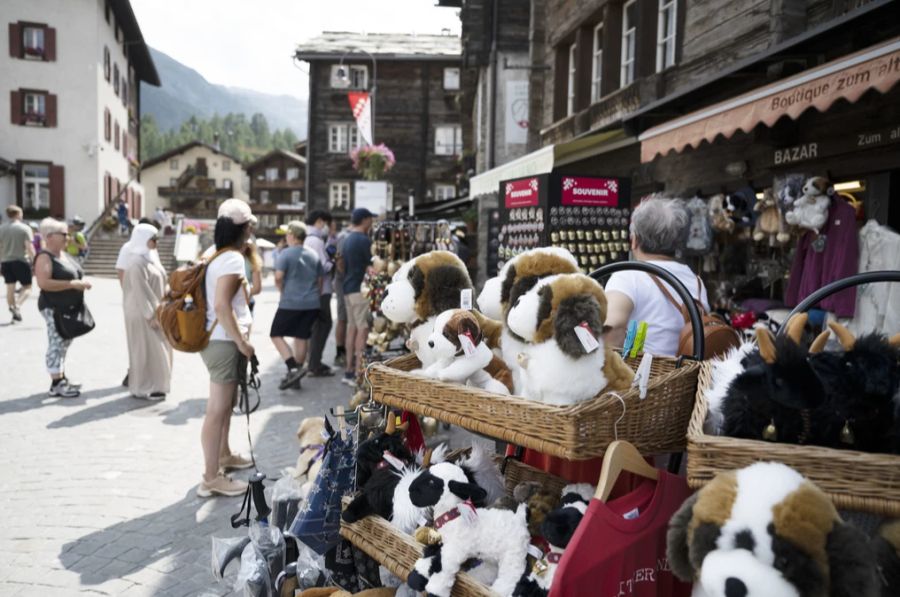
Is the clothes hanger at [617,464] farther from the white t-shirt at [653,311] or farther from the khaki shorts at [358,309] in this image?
the khaki shorts at [358,309]

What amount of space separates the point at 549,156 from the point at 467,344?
211 inches

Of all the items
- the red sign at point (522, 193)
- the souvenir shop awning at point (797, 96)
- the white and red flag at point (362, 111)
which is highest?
the white and red flag at point (362, 111)

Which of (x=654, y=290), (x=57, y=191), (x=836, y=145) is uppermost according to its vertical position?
(x=57, y=191)

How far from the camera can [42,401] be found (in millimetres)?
7328

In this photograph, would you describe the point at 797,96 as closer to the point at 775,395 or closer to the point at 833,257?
the point at 833,257

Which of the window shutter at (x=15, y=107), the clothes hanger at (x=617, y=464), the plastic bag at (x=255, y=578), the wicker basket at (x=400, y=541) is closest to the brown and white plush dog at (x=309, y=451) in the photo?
the plastic bag at (x=255, y=578)

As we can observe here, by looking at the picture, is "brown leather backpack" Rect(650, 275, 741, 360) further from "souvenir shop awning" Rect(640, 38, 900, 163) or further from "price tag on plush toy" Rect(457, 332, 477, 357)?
"souvenir shop awning" Rect(640, 38, 900, 163)

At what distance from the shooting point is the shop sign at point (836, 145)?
16.9 feet

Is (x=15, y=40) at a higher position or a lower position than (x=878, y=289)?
higher

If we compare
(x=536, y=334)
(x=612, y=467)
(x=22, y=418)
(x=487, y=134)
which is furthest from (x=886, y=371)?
(x=487, y=134)

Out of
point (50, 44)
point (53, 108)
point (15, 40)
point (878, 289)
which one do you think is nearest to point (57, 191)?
point (53, 108)

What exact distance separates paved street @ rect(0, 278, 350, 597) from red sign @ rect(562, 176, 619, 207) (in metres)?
3.15

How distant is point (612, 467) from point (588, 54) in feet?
36.0

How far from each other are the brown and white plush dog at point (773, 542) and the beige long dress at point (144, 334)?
22.7 ft
